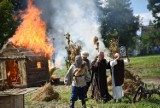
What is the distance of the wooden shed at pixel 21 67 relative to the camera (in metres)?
25.8

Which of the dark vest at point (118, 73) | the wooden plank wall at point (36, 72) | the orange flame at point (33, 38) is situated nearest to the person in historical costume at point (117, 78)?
the dark vest at point (118, 73)

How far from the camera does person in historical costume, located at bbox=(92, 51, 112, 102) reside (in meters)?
14.5

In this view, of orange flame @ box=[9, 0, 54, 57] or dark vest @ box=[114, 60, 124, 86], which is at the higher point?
orange flame @ box=[9, 0, 54, 57]

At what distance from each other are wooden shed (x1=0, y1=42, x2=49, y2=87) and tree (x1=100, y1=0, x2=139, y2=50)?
142 feet

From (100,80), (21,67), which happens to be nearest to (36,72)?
(21,67)

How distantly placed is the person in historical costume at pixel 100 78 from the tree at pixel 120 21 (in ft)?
181

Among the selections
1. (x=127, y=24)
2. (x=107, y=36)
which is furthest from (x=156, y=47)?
(x=107, y=36)

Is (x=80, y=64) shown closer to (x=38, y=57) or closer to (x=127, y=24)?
(x=38, y=57)

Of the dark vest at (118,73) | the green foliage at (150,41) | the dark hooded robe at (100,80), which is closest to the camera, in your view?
the dark vest at (118,73)

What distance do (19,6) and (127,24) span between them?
33.9 metres

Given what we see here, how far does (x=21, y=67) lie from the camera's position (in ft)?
85.0

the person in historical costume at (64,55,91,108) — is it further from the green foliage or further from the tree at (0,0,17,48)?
the green foliage

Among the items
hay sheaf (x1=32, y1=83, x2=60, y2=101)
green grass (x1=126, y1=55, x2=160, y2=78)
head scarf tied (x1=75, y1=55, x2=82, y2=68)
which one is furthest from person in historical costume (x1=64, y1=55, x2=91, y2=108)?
green grass (x1=126, y1=55, x2=160, y2=78)

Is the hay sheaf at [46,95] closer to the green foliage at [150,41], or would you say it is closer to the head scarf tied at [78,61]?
the head scarf tied at [78,61]
